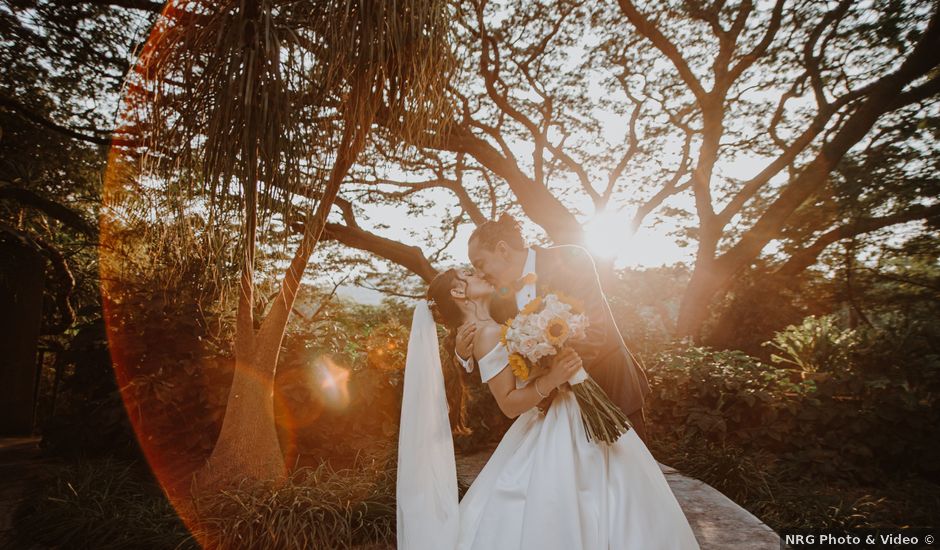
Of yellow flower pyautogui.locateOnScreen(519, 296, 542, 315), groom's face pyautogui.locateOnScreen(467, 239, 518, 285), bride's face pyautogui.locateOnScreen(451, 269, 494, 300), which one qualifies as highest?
groom's face pyautogui.locateOnScreen(467, 239, 518, 285)

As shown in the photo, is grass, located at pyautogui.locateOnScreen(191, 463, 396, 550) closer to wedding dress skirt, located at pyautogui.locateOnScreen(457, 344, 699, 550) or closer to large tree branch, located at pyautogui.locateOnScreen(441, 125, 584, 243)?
wedding dress skirt, located at pyautogui.locateOnScreen(457, 344, 699, 550)

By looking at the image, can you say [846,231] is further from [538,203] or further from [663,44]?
[538,203]

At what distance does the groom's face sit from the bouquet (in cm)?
72

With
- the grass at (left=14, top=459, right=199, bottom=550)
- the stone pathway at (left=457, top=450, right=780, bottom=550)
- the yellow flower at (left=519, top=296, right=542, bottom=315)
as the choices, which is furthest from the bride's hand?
the grass at (left=14, top=459, right=199, bottom=550)

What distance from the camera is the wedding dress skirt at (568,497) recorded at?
210 cm

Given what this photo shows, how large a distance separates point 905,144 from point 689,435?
26.6 ft

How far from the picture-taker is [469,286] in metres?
2.73

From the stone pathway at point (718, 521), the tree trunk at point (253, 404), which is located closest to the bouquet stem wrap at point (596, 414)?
the stone pathway at point (718, 521)

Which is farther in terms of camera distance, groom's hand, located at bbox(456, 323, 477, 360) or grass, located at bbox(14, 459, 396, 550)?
grass, located at bbox(14, 459, 396, 550)

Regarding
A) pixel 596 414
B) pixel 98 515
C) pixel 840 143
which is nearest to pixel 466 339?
pixel 596 414

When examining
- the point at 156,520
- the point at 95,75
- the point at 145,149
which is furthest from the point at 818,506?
the point at 95,75

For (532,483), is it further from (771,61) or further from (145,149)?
(771,61)

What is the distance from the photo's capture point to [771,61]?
35.9 ft

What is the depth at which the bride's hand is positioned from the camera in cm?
224
